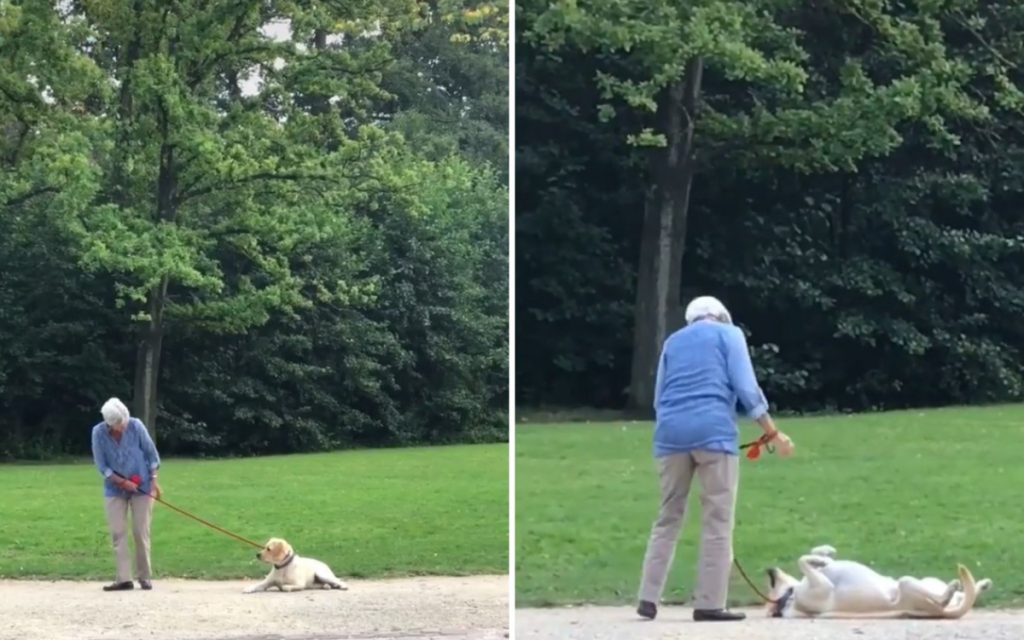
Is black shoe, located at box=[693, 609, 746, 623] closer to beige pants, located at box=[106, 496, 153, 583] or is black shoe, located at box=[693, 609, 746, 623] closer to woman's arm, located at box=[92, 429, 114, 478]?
beige pants, located at box=[106, 496, 153, 583]

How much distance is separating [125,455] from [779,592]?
2.88 meters

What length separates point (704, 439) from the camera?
20.7 feet

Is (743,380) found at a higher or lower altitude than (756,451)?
higher

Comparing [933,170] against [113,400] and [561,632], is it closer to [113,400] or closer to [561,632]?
[561,632]

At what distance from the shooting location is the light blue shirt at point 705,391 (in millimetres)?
6285

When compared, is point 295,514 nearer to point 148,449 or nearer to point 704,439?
point 148,449

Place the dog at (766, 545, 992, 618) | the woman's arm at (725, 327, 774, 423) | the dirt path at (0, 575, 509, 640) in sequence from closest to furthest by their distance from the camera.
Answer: the woman's arm at (725, 327, 774, 423) < the dog at (766, 545, 992, 618) < the dirt path at (0, 575, 509, 640)

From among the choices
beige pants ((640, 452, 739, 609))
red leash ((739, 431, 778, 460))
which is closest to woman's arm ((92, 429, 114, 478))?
beige pants ((640, 452, 739, 609))

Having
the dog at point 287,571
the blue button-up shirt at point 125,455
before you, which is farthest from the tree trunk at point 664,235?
the blue button-up shirt at point 125,455

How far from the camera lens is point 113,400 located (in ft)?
24.8

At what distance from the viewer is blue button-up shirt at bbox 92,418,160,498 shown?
7562 millimetres

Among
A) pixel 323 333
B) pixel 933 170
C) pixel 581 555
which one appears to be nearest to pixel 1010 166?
pixel 933 170

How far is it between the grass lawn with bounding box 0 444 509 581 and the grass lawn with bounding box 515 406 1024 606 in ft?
4.24

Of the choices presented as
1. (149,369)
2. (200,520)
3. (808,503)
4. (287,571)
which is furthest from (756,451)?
(149,369)
